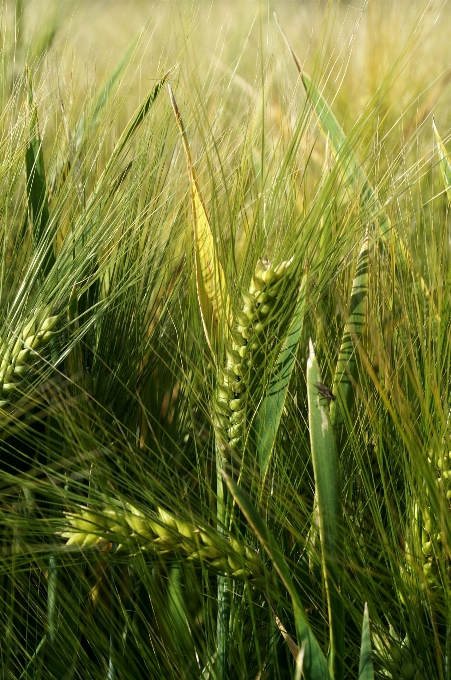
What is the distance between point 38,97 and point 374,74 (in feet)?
2.10

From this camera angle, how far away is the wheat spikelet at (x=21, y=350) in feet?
1.74

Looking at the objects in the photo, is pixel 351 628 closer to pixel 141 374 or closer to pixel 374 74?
pixel 141 374

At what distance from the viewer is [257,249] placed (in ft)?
1.69

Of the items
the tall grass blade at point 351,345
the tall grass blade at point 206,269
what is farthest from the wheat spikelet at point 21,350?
the tall grass blade at point 351,345

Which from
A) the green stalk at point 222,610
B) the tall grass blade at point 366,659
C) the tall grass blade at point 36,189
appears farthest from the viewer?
the tall grass blade at point 36,189

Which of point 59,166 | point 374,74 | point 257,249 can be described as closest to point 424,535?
point 257,249

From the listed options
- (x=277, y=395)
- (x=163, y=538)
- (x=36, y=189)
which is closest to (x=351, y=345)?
(x=277, y=395)

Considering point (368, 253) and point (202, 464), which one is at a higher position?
point (368, 253)

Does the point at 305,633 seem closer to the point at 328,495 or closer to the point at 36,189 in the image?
the point at 328,495

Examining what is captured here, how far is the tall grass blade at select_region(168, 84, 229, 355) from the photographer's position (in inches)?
20.7

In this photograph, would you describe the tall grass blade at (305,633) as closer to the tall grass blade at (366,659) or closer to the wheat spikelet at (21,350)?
the tall grass blade at (366,659)

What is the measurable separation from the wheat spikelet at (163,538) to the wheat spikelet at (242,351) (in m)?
0.06

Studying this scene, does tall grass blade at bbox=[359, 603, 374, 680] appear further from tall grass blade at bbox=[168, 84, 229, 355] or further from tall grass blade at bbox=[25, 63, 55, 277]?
tall grass blade at bbox=[25, 63, 55, 277]

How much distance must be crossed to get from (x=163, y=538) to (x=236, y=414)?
0.10m
